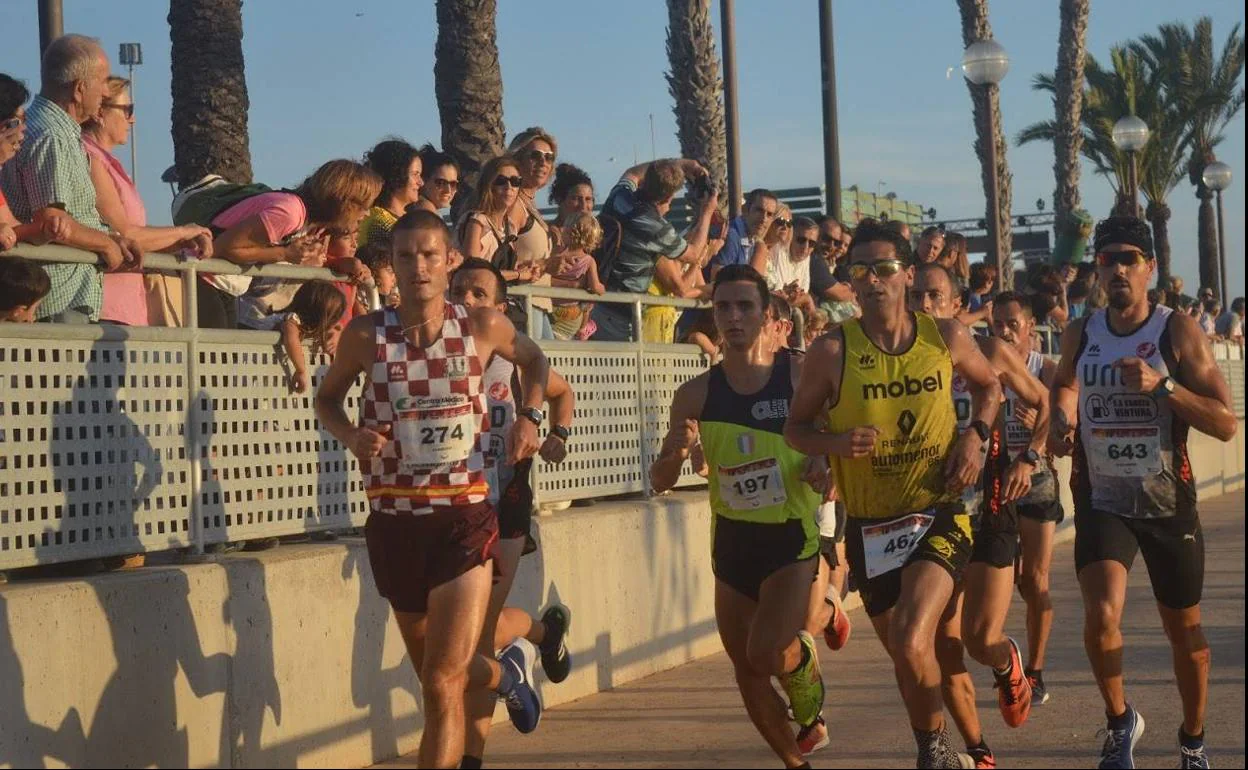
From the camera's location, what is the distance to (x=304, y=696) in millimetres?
8195

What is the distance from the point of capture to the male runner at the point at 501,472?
7.99 metres

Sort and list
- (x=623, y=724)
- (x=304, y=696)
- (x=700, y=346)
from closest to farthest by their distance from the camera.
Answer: (x=304, y=696) < (x=623, y=724) < (x=700, y=346)

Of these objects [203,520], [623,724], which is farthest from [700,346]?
[203,520]

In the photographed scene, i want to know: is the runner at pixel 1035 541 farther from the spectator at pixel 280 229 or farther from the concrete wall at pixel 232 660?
the spectator at pixel 280 229

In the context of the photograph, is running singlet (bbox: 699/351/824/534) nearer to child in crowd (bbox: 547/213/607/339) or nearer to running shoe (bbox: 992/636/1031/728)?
running shoe (bbox: 992/636/1031/728)

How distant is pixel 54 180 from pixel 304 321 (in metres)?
1.48

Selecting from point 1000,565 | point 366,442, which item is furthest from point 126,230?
point 1000,565

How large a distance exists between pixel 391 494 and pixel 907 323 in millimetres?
2151

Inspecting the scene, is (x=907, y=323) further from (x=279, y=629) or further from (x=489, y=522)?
(x=279, y=629)

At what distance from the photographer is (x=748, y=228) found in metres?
13.1

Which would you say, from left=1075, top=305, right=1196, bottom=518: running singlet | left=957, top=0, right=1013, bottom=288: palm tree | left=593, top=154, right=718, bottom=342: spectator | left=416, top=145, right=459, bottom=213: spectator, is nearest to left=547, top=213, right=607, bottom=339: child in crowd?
left=593, top=154, right=718, bottom=342: spectator

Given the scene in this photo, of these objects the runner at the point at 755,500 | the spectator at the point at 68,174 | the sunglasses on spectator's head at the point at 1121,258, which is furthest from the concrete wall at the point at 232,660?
the sunglasses on spectator's head at the point at 1121,258

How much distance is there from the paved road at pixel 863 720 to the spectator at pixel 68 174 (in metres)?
2.78

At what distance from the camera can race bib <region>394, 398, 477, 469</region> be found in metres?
7.03
